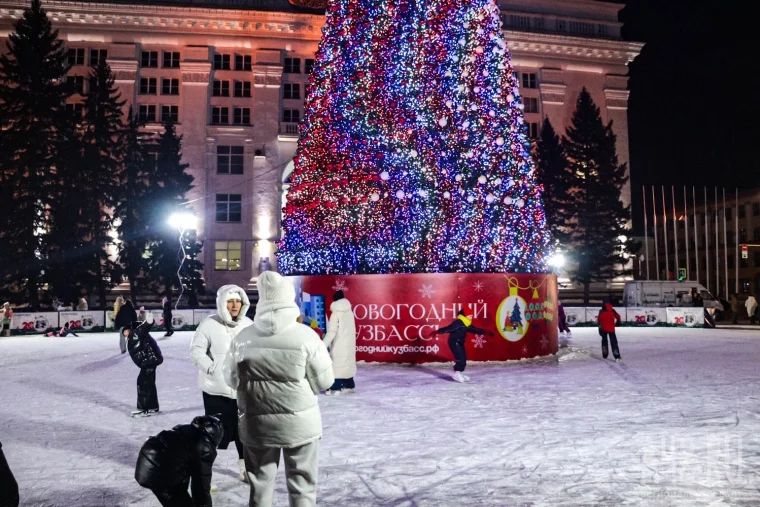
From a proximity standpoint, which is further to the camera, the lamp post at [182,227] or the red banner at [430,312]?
the lamp post at [182,227]

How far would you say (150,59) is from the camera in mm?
46000

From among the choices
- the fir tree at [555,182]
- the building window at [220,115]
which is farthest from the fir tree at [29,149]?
the fir tree at [555,182]

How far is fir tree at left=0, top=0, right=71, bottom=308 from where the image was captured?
106ft

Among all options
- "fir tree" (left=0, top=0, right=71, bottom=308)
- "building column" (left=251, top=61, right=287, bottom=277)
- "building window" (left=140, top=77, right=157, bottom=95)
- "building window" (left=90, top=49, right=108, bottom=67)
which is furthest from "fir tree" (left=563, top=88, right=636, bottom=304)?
"building window" (left=90, top=49, right=108, bottom=67)

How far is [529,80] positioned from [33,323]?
133 ft

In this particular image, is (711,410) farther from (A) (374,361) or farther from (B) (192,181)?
(B) (192,181)

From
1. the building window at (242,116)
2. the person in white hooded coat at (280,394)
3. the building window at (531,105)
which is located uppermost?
the building window at (531,105)

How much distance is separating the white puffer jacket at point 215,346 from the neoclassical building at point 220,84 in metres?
39.1

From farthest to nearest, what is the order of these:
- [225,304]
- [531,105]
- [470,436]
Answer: [531,105] < [470,436] < [225,304]

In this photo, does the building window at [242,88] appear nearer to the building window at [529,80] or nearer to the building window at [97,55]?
the building window at [97,55]

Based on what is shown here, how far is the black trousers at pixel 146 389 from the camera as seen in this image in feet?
26.4

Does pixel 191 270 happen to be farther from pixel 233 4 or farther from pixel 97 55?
pixel 233 4

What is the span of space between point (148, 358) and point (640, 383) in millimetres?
7968

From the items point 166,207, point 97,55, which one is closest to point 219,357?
point 166,207
